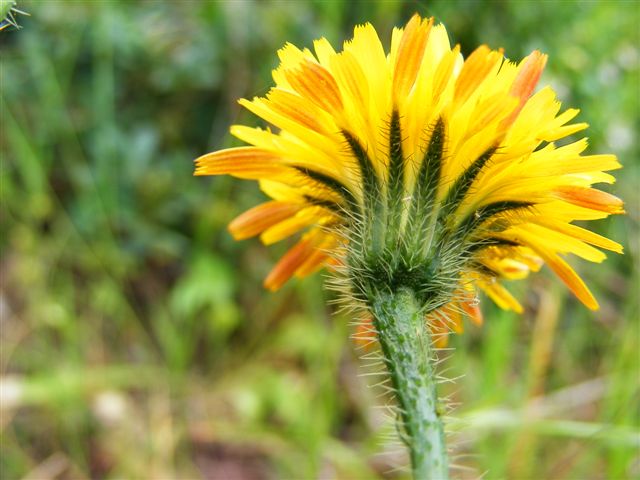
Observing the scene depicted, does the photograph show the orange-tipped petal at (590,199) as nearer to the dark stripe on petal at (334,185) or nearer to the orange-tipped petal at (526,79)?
the orange-tipped petal at (526,79)

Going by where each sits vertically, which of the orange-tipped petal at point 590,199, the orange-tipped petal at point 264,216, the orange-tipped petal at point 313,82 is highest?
the orange-tipped petal at point 313,82

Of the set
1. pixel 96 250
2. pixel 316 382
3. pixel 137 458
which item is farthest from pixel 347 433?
pixel 96 250

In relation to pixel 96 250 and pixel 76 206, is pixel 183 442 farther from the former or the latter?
pixel 76 206

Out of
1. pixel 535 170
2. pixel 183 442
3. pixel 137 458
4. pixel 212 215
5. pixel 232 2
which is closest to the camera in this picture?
pixel 535 170

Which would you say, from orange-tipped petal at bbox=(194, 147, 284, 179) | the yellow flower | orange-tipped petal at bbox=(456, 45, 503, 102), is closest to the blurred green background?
the yellow flower

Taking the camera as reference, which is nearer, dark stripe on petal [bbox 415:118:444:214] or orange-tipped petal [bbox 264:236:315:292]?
dark stripe on petal [bbox 415:118:444:214]

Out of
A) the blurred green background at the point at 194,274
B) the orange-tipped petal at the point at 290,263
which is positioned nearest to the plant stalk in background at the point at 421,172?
the orange-tipped petal at the point at 290,263

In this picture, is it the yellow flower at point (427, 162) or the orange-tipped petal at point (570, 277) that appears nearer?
the yellow flower at point (427, 162)

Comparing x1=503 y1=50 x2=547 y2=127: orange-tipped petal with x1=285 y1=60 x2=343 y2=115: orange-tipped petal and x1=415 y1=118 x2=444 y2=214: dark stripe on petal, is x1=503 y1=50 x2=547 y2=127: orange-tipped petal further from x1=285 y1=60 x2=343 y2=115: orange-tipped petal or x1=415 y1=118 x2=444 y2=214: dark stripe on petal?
x1=285 y1=60 x2=343 y2=115: orange-tipped petal
